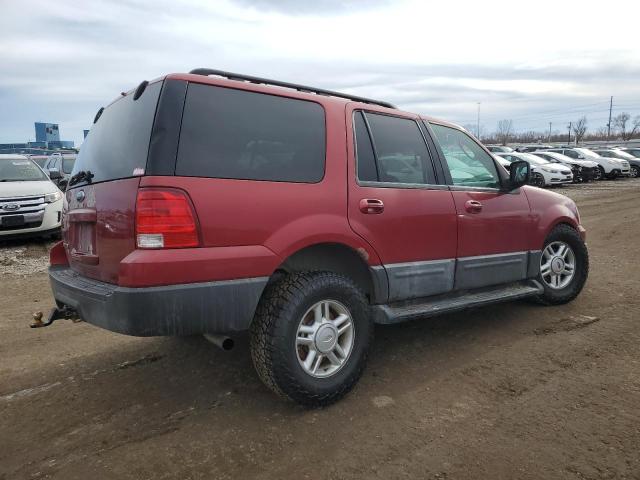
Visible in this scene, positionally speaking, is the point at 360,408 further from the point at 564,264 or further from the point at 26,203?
the point at 26,203

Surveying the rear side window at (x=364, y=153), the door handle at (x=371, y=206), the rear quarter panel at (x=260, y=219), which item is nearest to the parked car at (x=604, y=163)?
the rear side window at (x=364, y=153)

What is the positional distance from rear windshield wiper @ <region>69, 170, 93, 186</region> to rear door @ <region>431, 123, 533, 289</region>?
8.64 feet

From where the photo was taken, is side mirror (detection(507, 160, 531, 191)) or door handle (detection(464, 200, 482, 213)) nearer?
door handle (detection(464, 200, 482, 213))

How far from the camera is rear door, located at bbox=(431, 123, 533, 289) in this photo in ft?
13.2

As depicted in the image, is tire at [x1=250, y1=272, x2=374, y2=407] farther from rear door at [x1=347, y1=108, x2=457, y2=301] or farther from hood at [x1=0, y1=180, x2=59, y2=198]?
hood at [x1=0, y1=180, x2=59, y2=198]

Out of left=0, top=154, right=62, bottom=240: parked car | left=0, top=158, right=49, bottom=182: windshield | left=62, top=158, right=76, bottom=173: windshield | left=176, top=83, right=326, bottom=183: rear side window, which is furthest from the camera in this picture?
left=62, top=158, right=76, bottom=173: windshield

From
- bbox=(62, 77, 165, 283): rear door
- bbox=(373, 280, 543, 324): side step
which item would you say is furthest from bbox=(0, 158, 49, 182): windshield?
bbox=(373, 280, 543, 324): side step

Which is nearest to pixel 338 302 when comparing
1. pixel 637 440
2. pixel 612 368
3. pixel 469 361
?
pixel 469 361

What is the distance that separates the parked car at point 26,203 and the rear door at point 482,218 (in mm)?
7426

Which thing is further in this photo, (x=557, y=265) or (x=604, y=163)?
(x=604, y=163)

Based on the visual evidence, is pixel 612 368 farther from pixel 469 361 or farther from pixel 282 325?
pixel 282 325

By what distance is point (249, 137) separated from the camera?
9.61ft

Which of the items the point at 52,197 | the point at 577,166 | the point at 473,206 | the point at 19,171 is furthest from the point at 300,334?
the point at 577,166

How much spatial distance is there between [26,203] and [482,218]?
7798 millimetres
